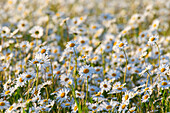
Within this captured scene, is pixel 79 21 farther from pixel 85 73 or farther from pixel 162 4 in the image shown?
pixel 162 4

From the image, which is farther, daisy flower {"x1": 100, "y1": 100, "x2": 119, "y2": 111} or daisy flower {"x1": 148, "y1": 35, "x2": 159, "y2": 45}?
daisy flower {"x1": 148, "y1": 35, "x2": 159, "y2": 45}

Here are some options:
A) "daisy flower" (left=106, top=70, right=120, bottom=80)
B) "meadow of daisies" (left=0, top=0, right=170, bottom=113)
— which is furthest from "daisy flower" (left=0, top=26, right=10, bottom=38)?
"daisy flower" (left=106, top=70, right=120, bottom=80)

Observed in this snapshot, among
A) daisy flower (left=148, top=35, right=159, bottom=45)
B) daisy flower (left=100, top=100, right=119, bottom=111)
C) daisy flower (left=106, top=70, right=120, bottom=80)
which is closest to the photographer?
daisy flower (left=100, top=100, right=119, bottom=111)

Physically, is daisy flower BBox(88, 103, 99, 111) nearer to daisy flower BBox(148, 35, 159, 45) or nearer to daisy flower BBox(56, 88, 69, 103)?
daisy flower BBox(56, 88, 69, 103)

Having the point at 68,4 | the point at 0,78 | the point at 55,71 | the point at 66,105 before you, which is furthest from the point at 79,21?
the point at 68,4

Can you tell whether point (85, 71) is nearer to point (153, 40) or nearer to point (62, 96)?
point (62, 96)

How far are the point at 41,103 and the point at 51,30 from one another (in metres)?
3.80

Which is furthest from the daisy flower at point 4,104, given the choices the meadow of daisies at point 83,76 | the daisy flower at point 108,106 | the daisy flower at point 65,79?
the daisy flower at point 108,106

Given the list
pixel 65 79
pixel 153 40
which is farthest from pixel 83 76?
pixel 153 40

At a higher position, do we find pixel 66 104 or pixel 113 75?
pixel 113 75

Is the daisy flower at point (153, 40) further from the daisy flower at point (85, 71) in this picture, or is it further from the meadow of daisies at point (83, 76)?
the daisy flower at point (85, 71)

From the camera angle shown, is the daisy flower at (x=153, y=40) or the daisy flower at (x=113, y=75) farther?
the daisy flower at (x=113, y=75)

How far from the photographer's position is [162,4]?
7477 millimetres

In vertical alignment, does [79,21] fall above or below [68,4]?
below
